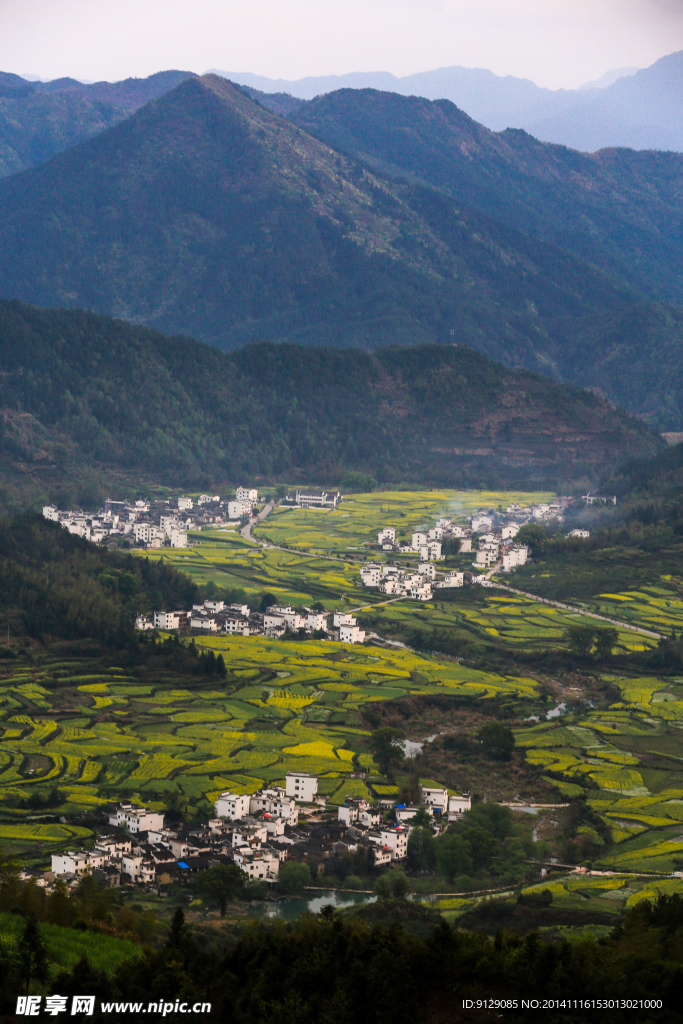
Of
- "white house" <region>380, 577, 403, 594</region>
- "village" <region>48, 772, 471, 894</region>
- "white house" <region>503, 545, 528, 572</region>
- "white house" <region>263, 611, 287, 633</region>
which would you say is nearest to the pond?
"village" <region>48, 772, 471, 894</region>

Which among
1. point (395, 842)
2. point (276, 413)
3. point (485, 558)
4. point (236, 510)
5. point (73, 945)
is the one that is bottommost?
point (395, 842)

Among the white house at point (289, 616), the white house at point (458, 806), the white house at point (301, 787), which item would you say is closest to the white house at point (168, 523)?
the white house at point (289, 616)

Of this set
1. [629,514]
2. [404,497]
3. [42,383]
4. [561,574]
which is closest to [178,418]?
[42,383]

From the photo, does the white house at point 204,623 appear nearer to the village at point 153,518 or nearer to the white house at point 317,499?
the village at point 153,518

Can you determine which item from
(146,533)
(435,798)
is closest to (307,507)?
(146,533)

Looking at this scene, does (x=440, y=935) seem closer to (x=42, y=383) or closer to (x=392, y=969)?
(x=392, y=969)

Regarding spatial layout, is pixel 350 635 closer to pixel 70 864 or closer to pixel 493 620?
pixel 493 620

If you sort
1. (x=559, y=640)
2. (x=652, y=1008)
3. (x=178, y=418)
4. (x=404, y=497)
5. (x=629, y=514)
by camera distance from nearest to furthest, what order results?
(x=652, y=1008) → (x=559, y=640) → (x=629, y=514) → (x=404, y=497) → (x=178, y=418)
